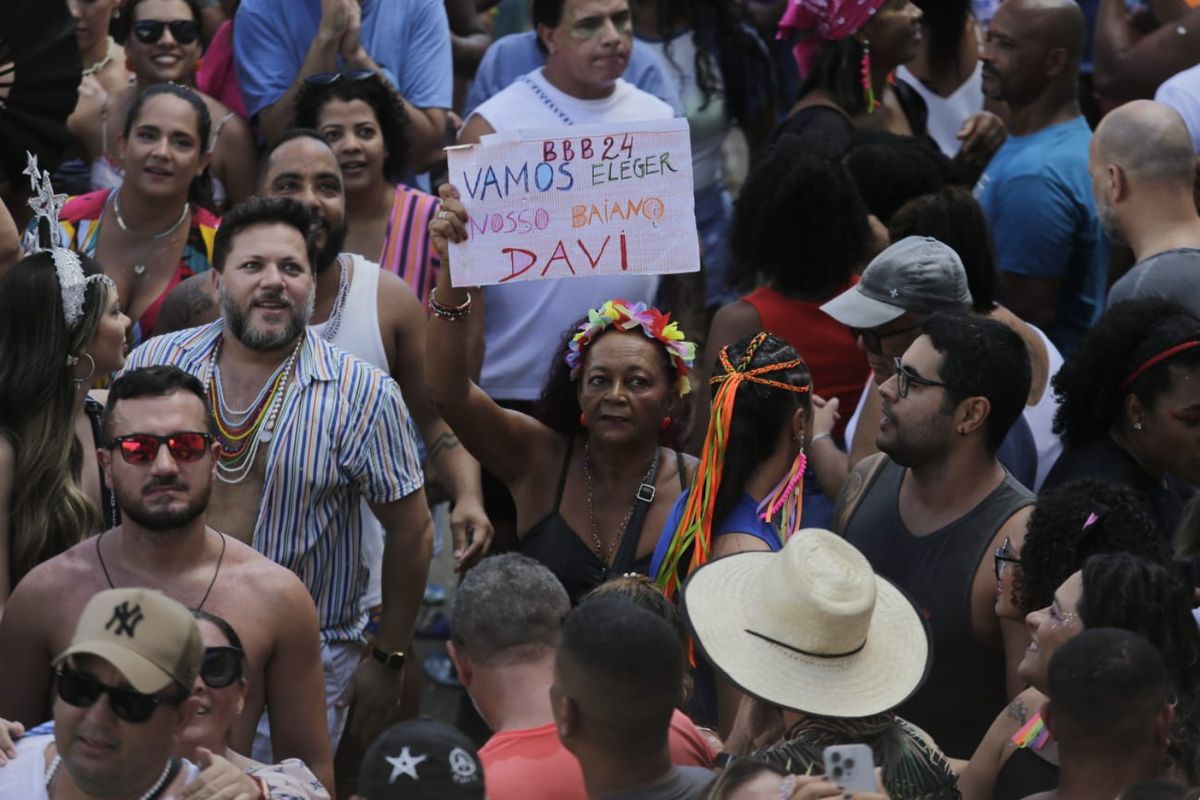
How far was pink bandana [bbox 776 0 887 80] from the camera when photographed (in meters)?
7.14

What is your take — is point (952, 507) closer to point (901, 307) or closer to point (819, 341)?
point (901, 307)

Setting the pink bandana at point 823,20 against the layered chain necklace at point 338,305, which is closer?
the layered chain necklace at point 338,305

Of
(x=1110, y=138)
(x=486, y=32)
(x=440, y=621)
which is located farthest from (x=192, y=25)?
(x=1110, y=138)

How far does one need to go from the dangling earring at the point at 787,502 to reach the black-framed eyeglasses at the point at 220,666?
1464 mm

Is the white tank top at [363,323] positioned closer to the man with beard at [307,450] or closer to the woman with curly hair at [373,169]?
the man with beard at [307,450]

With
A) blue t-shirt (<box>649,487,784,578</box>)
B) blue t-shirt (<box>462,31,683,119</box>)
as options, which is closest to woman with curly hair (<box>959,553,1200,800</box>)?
blue t-shirt (<box>649,487,784,578</box>)

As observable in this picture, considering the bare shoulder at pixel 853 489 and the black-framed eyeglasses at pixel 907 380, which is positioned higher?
the black-framed eyeglasses at pixel 907 380

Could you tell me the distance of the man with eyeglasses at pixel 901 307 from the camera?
208 inches

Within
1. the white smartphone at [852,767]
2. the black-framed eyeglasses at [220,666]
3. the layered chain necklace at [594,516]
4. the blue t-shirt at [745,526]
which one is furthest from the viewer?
the layered chain necklace at [594,516]

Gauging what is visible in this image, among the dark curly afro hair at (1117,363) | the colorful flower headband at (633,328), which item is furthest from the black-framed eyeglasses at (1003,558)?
the colorful flower headband at (633,328)

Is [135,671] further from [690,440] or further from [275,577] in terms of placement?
[690,440]

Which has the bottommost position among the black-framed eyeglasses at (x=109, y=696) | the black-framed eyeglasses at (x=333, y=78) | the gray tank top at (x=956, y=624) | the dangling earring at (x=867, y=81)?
the gray tank top at (x=956, y=624)

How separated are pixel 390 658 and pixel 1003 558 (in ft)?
6.51

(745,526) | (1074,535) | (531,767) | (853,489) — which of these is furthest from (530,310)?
(531,767)
